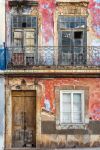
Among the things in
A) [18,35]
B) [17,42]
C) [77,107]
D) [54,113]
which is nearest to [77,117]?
[77,107]

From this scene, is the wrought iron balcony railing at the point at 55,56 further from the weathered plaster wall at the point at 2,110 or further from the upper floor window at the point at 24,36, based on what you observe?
the weathered plaster wall at the point at 2,110

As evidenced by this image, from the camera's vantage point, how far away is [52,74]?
2778 centimetres

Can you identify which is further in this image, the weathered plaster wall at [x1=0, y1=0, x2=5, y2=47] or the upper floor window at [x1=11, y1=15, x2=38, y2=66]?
the upper floor window at [x1=11, y1=15, x2=38, y2=66]

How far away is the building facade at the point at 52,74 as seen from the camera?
91.1 ft

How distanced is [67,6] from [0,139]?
6.90 meters

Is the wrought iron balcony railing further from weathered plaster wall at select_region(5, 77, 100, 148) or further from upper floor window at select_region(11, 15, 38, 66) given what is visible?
weathered plaster wall at select_region(5, 77, 100, 148)

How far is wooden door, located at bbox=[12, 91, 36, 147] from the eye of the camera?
28031mm

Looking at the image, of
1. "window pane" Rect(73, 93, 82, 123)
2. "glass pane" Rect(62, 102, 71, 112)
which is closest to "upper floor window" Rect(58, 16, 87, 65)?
"window pane" Rect(73, 93, 82, 123)

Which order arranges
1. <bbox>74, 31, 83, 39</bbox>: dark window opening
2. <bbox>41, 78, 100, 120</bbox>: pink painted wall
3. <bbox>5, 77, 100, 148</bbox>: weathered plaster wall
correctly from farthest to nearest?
<bbox>74, 31, 83, 39</bbox>: dark window opening < <bbox>41, 78, 100, 120</bbox>: pink painted wall < <bbox>5, 77, 100, 148</bbox>: weathered plaster wall

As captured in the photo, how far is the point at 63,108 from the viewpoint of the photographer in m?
28.1

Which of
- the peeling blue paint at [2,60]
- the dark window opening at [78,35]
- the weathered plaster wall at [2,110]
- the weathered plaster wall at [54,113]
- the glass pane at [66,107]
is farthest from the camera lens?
the dark window opening at [78,35]

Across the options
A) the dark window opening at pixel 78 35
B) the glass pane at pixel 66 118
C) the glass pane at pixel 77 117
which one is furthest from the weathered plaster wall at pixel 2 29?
the glass pane at pixel 77 117

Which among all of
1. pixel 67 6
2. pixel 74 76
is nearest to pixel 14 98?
pixel 74 76

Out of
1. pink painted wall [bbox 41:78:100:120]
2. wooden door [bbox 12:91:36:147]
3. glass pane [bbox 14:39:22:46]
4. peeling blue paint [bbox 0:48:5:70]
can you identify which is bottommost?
wooden door [bbox 12:91:36:147]
